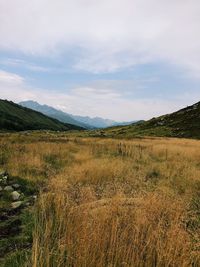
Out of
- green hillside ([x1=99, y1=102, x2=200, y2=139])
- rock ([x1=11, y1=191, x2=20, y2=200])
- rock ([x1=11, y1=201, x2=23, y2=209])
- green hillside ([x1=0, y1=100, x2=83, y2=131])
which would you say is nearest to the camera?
rock ([x1=11, y1=201, x2=23, y2=209])

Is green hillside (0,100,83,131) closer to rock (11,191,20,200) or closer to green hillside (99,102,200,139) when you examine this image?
green hillside (99,102,200,139)

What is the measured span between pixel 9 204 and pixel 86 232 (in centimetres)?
545

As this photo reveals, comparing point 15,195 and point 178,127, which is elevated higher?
point 178,127

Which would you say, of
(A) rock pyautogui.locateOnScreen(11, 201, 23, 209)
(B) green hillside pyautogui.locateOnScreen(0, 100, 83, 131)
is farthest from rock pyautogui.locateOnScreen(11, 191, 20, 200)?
(B) green hillside pyautogui.locateOnScreen(0, 100, 83, 131)

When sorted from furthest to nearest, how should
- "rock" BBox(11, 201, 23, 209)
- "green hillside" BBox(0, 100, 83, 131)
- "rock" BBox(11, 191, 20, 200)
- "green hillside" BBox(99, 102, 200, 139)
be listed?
1. "green hillside" BBox(0, 100, 83, 131)
2. "green hillside" BBox(99, 102, 200, 139)
3. "rock" BBox(11, 191, 20, 200)
4. "rock" BBox(11, 201, 23, 209)

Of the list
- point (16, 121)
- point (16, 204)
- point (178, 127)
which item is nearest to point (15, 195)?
point (16, 204)

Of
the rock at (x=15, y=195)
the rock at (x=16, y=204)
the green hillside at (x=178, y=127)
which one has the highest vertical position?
the green hillside at (x=178, y=127)

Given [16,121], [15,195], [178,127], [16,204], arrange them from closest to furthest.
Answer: [16,204] → [15,195] → [178,127] → [16,121]

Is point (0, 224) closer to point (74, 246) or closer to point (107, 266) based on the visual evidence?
point (74, 246)

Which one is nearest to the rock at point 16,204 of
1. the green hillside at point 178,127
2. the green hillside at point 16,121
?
the green hillside at point 178,127

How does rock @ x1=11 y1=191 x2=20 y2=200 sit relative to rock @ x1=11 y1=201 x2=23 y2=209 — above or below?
above

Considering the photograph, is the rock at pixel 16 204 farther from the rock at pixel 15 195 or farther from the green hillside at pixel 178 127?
the green hillside at pixel 178 127

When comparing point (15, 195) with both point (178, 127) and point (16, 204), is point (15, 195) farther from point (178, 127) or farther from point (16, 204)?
point (178, 127)

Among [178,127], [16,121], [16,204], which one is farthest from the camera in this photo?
[16,121]
